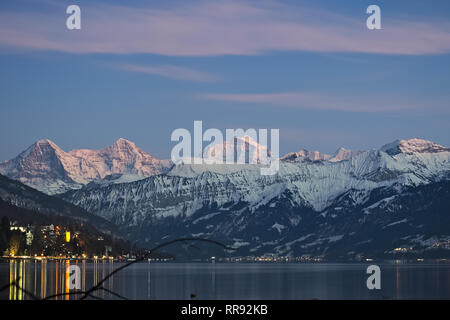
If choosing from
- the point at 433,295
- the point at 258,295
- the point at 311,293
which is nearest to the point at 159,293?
the point at 258,295
